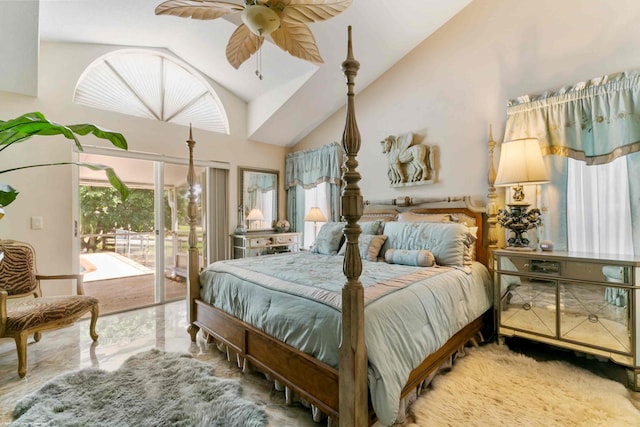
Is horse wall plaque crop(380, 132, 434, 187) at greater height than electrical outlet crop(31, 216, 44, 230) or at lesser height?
greater

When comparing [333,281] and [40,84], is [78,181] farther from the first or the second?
[333,281]

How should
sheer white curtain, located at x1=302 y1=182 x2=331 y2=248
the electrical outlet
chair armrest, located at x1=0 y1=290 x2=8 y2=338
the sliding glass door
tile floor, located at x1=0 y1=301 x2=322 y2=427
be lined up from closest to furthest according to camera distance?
tile floor, located at x1=0 y1=301 x2=322 y2=427, chair armrest, located at x1=0 y1=290 x2=8 y2=338, the electrical outlet, the sliding glass door, sheer white curtain, located at x1=302 y1=182 x2=331 y2=248

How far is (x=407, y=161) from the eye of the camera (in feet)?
11.4

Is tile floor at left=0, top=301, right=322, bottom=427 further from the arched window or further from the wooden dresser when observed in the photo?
the arched window

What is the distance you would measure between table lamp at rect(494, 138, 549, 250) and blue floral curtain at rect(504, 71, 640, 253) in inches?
7.9

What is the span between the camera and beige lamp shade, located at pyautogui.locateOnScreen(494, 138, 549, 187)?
2389 millimetres

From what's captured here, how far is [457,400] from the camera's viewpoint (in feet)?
5.80

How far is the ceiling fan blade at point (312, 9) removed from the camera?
150cm

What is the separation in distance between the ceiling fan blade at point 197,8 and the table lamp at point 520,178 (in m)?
2.34

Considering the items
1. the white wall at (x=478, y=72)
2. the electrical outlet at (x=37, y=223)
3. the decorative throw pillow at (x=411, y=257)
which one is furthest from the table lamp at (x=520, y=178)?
the electrical outlet at (x=37, y=223)

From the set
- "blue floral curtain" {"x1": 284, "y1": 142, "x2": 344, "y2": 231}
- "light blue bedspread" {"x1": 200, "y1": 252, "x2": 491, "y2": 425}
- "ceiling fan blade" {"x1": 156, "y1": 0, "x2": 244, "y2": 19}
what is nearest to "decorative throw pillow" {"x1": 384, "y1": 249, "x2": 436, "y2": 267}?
"light blue bedspread" {"x1": 200, "y1": 252, "x2": 491, "y2": 425}

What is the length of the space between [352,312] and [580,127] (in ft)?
8.43

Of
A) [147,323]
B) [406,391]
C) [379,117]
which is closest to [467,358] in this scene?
[406,391]

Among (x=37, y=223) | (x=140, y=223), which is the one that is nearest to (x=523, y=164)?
(x=140, y=223)
